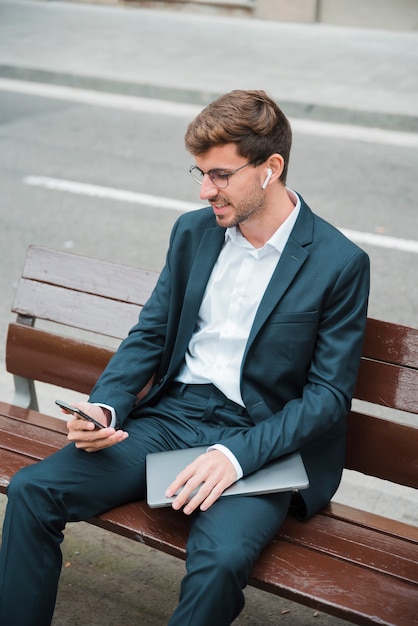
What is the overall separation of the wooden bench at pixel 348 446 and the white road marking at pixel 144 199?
3270mm

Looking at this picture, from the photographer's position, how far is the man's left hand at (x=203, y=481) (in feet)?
9.72

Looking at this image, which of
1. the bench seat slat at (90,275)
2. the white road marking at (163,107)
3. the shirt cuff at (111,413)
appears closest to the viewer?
the shirt cuff at (111,413)

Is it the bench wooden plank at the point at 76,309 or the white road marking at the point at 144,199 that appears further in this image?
the white road marking at the point at 144,199

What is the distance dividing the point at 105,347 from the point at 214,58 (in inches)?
366

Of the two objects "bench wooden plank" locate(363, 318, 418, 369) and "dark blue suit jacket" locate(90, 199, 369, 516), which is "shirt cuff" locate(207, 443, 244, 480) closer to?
"dark blue suit jacket" locate(90, 199, 369, 516)

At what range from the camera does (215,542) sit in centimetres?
287

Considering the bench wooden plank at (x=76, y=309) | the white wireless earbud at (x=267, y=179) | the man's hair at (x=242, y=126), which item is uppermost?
the man's hair at (x=242, y=126)

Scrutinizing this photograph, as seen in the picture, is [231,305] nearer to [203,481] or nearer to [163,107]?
[203,481]

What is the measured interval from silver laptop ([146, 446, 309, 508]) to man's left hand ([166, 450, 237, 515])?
4 centimetres

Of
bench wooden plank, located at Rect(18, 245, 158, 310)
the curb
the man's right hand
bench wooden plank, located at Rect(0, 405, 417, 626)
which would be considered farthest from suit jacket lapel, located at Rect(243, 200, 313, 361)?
the curb

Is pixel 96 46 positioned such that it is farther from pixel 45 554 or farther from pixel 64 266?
pixel 45 554

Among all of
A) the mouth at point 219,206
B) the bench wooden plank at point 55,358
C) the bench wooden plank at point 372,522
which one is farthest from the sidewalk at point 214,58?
the bench wooden plank at point 372,522

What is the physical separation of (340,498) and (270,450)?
1.34m

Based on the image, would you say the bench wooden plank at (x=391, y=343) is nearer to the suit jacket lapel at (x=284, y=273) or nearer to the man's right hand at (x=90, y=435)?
the suit jacket lapel at (x=284, y=273)
